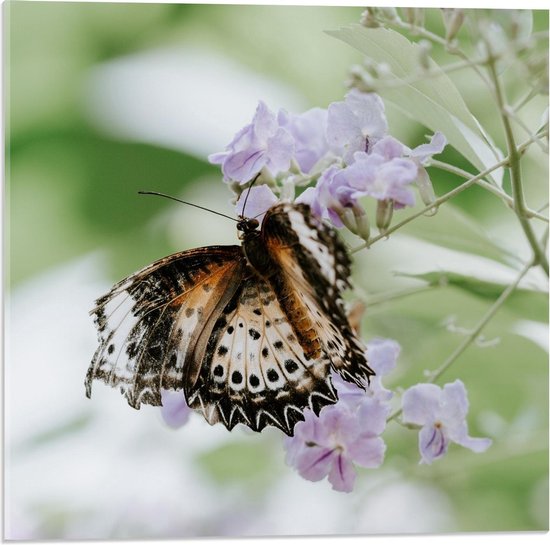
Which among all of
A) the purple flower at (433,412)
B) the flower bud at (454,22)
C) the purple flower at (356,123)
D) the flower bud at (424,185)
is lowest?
the purple flower at (433,412)

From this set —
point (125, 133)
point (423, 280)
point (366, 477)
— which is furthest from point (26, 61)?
point (366, 477)

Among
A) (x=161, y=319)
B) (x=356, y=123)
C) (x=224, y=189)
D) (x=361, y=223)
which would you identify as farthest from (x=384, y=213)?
(x=224, y=189)

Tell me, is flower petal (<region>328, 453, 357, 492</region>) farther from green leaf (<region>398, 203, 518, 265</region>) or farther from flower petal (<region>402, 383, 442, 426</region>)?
green leaf (<region>398, 203, 518, 265</region>)

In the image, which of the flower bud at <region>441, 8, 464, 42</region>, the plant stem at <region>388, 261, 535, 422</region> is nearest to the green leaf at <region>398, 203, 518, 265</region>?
the plant stem at <region>388, 261, 535, 422</region>

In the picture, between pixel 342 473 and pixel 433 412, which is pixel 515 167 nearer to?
pixel 433 412

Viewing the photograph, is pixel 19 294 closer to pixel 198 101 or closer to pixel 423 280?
pixel 198 101

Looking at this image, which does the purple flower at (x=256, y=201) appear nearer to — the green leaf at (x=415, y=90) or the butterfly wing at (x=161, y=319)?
the butterfly wing at (x=161, y=319)

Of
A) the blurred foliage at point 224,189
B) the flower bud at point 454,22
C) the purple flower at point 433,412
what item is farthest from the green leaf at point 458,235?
the flower bud at point 454,22
